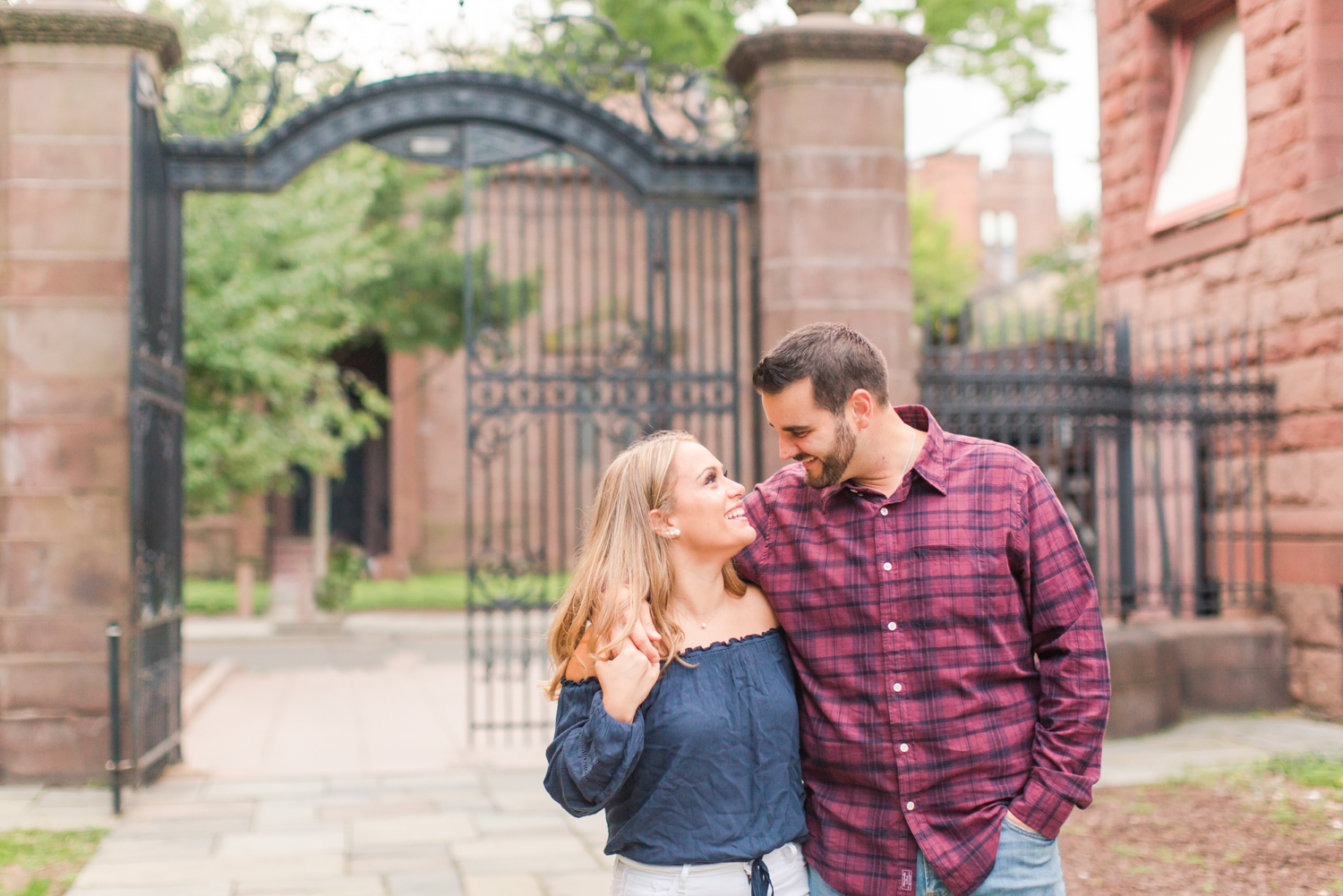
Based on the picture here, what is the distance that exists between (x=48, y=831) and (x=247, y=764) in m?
2.14

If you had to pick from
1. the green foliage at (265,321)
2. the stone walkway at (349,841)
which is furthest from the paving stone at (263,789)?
the green foliage at (265,321)

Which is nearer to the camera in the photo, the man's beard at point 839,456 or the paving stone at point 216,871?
the man's beard at point 839,456

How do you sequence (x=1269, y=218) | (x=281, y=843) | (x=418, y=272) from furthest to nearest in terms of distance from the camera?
(x=418, y=272), (x=1269, y=218), (x=281, y=843)

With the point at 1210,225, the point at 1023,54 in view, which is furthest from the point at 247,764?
the point at 1023,54

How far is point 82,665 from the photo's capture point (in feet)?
23.5

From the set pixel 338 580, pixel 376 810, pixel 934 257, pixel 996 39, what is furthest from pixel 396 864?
pixel 934 257

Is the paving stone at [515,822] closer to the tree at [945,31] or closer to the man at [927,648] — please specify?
the man at [927,648]

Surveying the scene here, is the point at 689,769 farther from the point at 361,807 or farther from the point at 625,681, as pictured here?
the point at 361,807

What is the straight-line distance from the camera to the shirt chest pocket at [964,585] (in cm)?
256

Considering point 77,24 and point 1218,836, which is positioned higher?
point 77,24

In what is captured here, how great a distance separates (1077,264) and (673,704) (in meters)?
19.3

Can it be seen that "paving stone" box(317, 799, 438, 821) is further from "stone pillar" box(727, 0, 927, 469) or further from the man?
the man

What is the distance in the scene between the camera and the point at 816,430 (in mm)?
2607

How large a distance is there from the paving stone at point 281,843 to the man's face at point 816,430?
14.0ft
